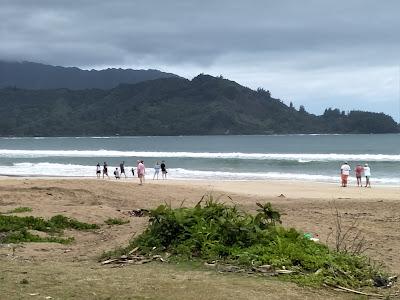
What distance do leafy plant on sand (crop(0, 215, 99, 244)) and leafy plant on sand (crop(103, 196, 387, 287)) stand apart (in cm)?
237

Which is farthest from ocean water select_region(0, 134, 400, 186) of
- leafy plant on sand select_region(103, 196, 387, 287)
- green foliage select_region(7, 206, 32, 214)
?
leafy plant on sand select_region(103, 196, 387, 287)

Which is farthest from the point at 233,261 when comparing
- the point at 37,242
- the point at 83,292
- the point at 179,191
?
the point at 179,191

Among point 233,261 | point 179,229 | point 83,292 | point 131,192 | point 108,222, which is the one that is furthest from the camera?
point 131,192

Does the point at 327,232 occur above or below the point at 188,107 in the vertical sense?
below

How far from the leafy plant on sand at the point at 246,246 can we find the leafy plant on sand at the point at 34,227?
2.37m

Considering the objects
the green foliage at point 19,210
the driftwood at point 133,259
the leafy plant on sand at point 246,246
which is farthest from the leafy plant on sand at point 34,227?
the driftwood at point 133,259

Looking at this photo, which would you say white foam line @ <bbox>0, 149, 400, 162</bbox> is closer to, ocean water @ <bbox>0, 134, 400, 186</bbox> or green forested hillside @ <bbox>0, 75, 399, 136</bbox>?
ocean water @ <bbox>0, 134, 400, 186</bbox>

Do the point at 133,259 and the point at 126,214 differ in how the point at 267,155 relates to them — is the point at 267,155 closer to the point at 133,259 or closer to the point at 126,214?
the point at 126,214

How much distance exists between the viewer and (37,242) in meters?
9.73

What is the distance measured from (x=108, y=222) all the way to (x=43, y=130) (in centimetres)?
18200

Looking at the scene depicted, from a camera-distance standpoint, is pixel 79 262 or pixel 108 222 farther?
pixel 108 222

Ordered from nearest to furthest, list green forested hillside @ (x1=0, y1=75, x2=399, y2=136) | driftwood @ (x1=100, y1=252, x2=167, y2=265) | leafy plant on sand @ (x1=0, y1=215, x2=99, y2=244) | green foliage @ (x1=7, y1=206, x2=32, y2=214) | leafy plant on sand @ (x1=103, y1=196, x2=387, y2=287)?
leafy plant on sand @ (x1=103, y1=196, x2=387, y2=287) → driftwood @ (x1=100, y1=252, x2=167, y2=265) → leafy plant on sand @ (x1=0, y1=215, x2=99, y2=244) → green foliage @ (x1=7, y1=206, x2=32, y2=214) → green forested hillside @ (x1=0, y1=75, x2=399, y2=136)

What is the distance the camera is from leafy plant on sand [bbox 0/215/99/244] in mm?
9859

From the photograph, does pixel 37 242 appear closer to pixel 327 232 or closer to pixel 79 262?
pixel 79 262
